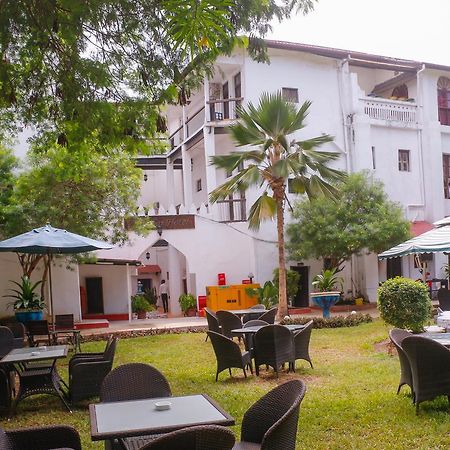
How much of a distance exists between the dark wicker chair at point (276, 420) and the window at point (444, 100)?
80.2 ft

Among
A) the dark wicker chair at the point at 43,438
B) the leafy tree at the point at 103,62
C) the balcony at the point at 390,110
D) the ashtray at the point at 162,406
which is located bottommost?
the dark wicker chair at the point at 43,438

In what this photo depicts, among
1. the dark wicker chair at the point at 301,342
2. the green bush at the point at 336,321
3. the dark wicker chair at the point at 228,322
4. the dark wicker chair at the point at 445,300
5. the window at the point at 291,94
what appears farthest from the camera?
the window at the point at 291,94

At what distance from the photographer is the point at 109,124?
8344 millimetres

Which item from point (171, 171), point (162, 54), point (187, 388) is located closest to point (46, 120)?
point (162, 54)

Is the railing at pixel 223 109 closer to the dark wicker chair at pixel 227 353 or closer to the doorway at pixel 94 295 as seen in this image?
the doorway at pixel 94 295

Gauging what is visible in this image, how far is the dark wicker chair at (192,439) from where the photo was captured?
3.01 meters

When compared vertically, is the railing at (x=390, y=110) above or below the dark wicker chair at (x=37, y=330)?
above

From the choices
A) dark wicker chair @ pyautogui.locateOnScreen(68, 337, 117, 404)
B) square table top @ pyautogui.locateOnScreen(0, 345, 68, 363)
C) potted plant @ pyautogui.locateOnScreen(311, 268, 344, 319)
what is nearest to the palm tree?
potted plant @ pyautogui.locateOnScreen(311, 268, 344, 319)

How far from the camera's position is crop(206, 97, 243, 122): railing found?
22.6 m

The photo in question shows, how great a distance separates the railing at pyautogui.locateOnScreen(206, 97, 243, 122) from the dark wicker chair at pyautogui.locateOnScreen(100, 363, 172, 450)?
18.2 metres

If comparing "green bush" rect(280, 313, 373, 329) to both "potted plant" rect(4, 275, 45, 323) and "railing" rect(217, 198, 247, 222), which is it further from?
"railing" rect(217, 198, 247, 222)

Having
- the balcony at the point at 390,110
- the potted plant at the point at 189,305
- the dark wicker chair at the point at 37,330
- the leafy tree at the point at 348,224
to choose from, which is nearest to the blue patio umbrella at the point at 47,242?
the dark wicker chair at the point at 37,330

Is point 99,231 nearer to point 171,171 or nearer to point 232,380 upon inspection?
point 232,380

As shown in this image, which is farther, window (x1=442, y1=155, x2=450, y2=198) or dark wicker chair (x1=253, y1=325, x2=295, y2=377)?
window (x1=442, y1=155, x2=450, y2=198)
